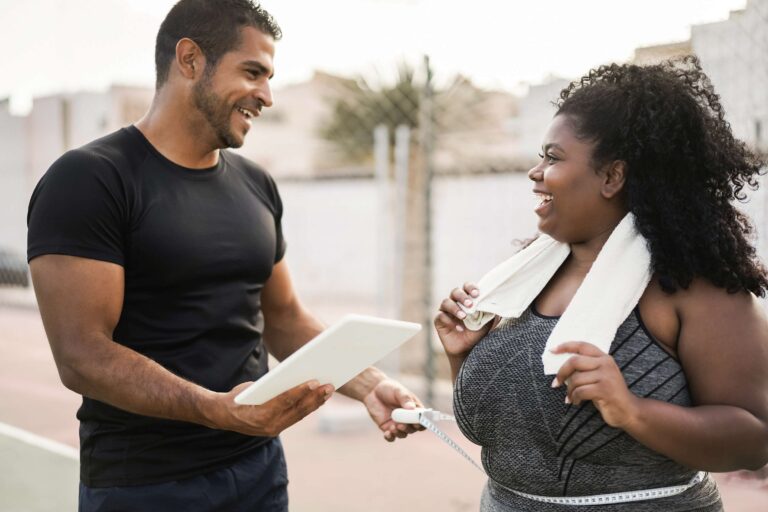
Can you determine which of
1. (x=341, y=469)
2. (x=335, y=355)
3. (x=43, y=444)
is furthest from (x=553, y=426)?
(x=43, y=444)

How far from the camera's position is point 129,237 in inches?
91.4

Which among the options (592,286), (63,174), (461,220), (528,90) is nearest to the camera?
(592,286)

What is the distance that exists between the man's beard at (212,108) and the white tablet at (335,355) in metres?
0.88

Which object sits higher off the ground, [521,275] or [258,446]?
[521,275]

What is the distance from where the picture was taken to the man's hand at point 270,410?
6.62ft

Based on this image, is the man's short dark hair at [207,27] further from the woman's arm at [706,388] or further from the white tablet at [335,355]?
the woman's arm at [706,388]

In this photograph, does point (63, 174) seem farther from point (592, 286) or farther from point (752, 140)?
point (752, 140)

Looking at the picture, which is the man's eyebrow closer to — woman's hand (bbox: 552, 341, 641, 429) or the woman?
the woman

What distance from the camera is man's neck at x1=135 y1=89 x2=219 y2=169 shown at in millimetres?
2514

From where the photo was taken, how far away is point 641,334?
1812 mm

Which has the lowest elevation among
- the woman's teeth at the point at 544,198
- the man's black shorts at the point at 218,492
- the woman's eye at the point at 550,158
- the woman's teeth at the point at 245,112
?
the man's black shorts at the point at 218,492

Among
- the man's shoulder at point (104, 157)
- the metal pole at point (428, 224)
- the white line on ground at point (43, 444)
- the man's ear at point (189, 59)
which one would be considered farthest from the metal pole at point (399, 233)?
the man's shoulder at point (104, 157)

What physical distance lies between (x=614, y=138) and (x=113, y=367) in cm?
134

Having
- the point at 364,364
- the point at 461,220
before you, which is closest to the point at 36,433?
the point at 461,220
